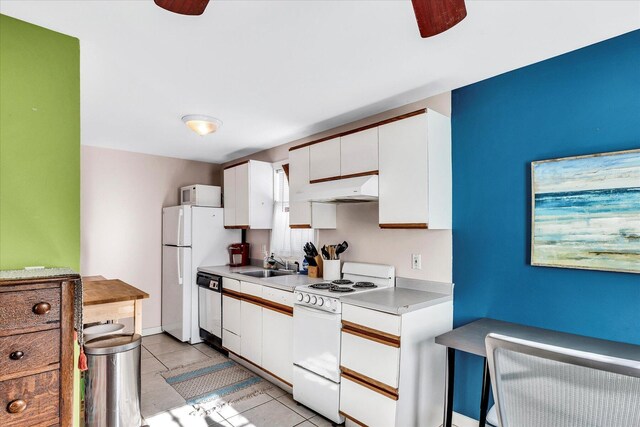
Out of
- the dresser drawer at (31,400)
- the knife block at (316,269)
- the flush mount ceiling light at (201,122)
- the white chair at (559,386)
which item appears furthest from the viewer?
the knife block at (316,269)

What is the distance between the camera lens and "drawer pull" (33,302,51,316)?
→ 4.29 feet

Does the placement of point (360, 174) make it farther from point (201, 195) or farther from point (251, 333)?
point (201, 195)

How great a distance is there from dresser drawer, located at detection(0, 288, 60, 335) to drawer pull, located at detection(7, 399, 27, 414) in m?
0.27

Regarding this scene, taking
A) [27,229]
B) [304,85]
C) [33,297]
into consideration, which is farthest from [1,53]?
[304,85]

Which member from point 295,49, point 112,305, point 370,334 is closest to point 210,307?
point 112,305

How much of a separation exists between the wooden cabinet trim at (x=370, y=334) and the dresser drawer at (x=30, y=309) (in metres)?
1.66

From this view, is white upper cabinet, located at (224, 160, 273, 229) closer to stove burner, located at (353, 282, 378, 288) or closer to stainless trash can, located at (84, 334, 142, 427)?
stove burner, located at (353, 282, 378, 288)

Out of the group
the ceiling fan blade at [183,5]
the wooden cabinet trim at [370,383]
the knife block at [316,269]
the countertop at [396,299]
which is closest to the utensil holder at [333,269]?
the knife block at [316,269]

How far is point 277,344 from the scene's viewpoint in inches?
119

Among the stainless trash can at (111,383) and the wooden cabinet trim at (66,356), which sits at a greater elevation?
the wooden cabinet trim at (66,356)

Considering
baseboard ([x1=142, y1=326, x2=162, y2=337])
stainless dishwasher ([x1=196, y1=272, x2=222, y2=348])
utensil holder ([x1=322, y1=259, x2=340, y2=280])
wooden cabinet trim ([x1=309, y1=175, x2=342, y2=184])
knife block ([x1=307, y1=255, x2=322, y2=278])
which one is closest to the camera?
wooden cabinet trim ([x1=309, y1=175, x2=342, y2=184])

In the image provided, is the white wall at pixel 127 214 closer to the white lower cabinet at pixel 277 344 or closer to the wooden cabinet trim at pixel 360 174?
the white lower cabinet at pixel 277 344

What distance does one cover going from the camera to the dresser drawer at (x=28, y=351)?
4.13 ft

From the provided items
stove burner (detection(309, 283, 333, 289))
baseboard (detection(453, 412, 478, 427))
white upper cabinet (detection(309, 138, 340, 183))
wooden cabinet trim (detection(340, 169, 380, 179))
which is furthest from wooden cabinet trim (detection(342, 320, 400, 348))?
white upper cabinet (detection(309, 138, 340, 183))
